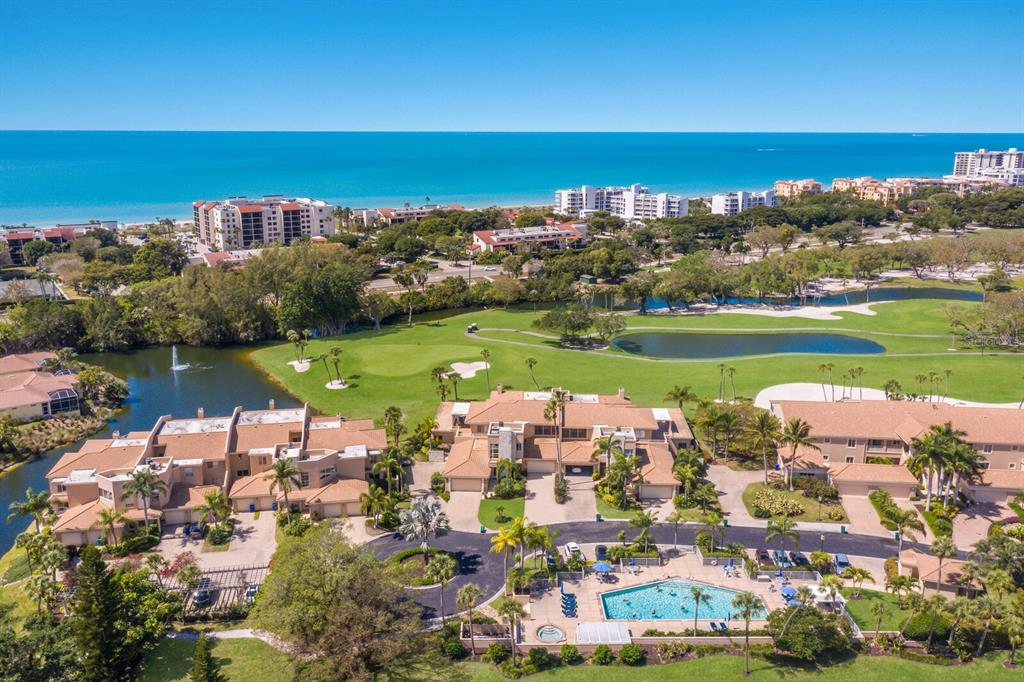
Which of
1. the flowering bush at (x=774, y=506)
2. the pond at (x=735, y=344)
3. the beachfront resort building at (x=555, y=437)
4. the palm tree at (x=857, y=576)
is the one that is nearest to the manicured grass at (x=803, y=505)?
the flowering bush at (x=774, y=506)

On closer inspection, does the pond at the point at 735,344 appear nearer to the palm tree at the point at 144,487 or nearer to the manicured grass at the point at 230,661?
the palm tree at the point at 144,487

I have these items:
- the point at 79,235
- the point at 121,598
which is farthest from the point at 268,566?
the point at 79,235

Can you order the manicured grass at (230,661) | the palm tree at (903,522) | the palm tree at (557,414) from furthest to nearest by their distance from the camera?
the palm tree at (557,414) → the palm tree at (903,522) → the manicured grass at (230,661)

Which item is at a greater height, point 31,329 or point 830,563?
point 31,329

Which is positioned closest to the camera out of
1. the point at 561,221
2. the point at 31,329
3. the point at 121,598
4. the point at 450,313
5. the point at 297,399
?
the point at 121,598

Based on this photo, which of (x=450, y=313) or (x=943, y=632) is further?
(x=450, y=313)

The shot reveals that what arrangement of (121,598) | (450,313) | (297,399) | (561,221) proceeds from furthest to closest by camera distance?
(561,221) < (450,313) < (297,399) < (121,598)

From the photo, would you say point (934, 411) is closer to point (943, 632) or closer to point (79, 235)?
point (943, 632)

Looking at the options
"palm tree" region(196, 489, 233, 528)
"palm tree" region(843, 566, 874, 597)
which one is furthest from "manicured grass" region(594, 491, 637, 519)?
"palm tree" region(196, 489, 233, 528)

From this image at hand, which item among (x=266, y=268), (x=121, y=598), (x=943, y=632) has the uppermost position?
(x=266, y=268)
